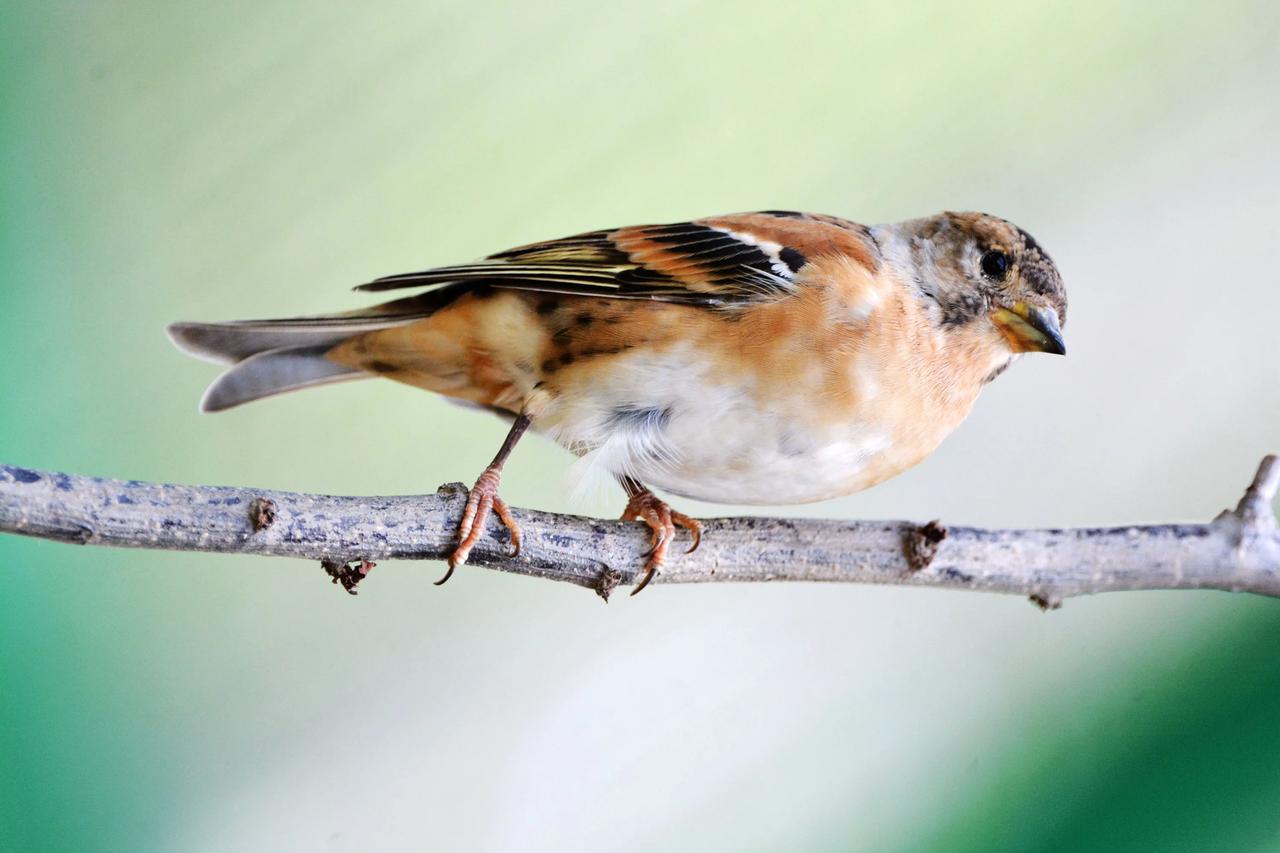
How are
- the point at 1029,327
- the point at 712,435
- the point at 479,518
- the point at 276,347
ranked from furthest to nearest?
1. the point at 276,347
2. the point at 1029,327
3. the point at 712,435
4. the point at 479,518

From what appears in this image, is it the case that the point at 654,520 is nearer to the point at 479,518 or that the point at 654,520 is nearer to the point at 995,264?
the point at 479,518

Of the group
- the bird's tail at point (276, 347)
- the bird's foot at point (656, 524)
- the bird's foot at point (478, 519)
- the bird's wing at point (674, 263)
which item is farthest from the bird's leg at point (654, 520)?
the bird's tail at point (276, 347)

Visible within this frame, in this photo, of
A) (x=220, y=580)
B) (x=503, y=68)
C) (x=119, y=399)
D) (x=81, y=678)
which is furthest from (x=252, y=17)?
(x=81, y=678)

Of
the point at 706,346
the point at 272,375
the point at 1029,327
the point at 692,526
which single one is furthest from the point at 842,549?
the point at 272,375

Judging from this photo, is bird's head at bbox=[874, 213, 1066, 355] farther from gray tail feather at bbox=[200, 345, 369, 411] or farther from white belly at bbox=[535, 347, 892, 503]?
gray tail feather at bbox=[200, 345, 369, 411]

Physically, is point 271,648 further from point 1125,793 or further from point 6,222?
point 1125,793

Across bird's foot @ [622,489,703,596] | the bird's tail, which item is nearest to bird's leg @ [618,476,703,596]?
bird's foot @ [622,489,703,596]
